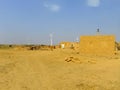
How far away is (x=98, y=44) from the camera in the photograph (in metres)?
25.5

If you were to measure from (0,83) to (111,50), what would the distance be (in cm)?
1692

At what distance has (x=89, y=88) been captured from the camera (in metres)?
8.84

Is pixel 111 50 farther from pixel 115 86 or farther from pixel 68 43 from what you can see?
pixel 68 43

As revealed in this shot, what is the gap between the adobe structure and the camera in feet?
81.7

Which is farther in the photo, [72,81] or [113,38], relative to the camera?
[113,38]

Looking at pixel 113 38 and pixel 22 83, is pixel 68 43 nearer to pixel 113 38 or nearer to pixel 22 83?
pixel 113 38

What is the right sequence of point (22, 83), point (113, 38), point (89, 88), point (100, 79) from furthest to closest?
point (113, 38)
point (100, 79)
point (22, 83)
point (89, 88)

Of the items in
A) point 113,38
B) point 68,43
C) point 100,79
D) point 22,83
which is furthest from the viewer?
point 68,43

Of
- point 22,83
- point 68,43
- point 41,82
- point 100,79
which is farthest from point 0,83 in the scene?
point 68,43

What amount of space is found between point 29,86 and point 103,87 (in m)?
2.63

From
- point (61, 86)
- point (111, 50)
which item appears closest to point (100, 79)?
point (61, 86)

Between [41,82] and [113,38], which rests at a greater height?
[113,38]

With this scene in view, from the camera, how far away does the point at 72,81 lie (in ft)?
33.4

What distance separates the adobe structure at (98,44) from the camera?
24917 millimetres
